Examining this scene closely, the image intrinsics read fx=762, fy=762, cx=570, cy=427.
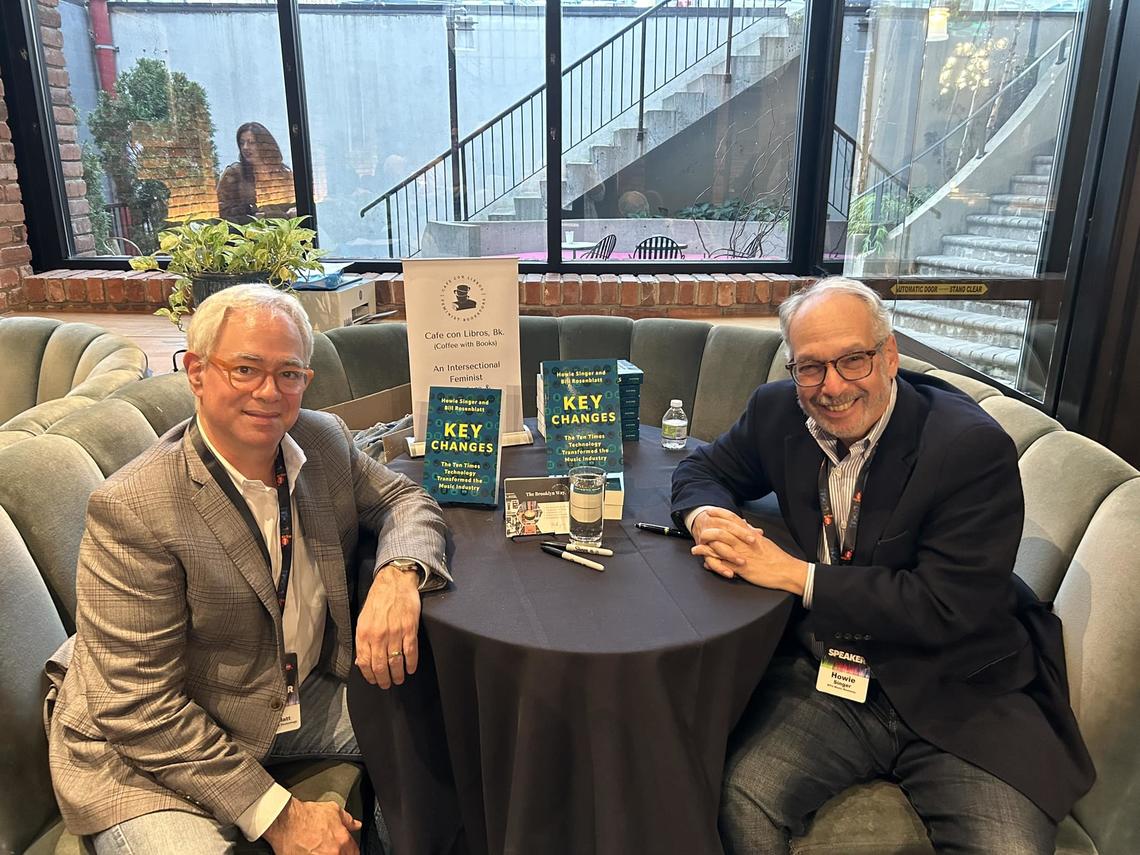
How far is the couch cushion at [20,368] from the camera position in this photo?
2539mm

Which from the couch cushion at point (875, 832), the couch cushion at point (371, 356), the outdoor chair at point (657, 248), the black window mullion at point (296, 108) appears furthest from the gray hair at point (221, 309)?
the outdoor chair at point (657, 248)

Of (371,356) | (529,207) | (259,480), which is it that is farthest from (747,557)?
(529,207)

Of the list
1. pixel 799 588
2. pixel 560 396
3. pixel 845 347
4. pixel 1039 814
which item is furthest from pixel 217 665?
pixel 1039 814

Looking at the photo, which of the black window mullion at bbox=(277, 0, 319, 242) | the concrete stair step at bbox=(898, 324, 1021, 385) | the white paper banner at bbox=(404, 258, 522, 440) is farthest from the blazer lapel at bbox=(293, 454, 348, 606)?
the black window mullion at bbox=(277, 0, 319, 242)

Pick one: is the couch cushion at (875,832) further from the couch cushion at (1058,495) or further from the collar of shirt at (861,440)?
the collar of shirt at (861,440)

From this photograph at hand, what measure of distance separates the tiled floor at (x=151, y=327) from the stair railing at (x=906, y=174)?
600 millimetres

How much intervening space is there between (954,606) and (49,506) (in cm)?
163

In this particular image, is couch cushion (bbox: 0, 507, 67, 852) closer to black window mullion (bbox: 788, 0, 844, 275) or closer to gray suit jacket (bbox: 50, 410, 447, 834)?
gray suit jacket (bbox: 50, 410, 447, 834)

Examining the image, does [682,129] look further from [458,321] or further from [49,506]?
[49,506]

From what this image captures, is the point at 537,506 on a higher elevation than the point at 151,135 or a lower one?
lower

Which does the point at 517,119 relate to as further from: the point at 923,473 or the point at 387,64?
the point at 923,473

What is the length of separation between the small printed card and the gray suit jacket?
23 centimetres

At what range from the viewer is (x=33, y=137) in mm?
3500

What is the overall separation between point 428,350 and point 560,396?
1.21 feet
